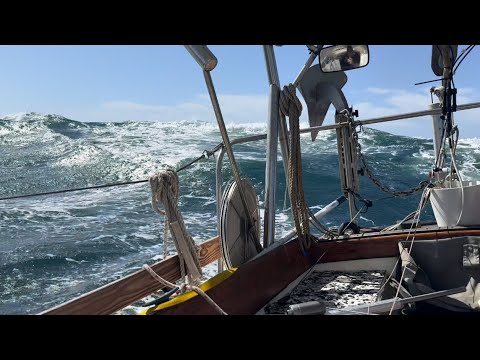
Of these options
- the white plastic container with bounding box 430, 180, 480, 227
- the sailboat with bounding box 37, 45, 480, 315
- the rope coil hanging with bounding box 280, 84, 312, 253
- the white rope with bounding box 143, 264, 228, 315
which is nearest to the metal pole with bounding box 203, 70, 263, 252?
the sailboat with bounding box 37, 45, 480, 315

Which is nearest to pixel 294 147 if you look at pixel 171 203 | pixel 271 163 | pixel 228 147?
pixel 271 163

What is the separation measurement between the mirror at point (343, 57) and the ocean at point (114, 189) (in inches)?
32.7

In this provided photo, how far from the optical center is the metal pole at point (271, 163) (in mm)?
2602

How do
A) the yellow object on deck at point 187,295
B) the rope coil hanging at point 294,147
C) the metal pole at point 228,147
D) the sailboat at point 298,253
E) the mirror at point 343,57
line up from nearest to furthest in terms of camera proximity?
the yellow object on deck at point 187,295 < the sailboat at point 298,253 < the metal pole at point 228,147 < the rope coil hanging at point 294,147 < the mirror at point 343,57

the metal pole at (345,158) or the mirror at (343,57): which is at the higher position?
the mirror at (343,57)

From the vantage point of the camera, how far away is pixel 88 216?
9.27 metres

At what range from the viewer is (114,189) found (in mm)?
11234

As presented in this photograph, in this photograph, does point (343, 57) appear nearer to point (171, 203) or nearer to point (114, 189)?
point (171, 203)

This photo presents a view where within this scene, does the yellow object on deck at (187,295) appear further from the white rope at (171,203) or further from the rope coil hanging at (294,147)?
the rope coil hanging at (294,147)

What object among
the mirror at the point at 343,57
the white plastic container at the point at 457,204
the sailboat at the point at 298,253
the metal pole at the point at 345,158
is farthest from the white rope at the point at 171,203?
the metal pole at the point at 345,158
